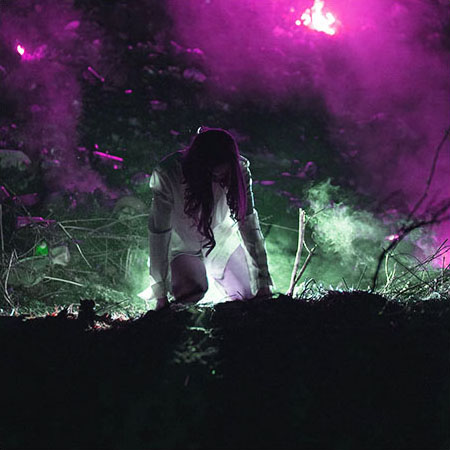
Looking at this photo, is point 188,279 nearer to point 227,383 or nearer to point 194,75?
point 227,383

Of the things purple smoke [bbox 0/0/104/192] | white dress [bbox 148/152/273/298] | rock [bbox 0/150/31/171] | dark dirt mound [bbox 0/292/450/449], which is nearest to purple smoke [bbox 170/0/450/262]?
purple smoke [bbox 0/0/104/192]

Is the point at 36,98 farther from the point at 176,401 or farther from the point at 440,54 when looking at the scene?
the point at 440,54

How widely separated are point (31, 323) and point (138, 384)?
71cm

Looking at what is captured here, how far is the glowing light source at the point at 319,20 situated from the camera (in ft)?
25.4

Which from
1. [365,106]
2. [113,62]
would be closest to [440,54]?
[365,106]

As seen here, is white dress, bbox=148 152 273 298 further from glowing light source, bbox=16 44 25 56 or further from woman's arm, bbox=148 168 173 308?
glowing light source, bbox=16 44 25 56

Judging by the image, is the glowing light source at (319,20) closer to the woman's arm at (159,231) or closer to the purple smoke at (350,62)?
the purple smoke at (350,62)

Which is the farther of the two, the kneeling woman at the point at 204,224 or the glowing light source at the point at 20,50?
the glowing light source at the point at 20,50

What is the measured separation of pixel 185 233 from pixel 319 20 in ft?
21.3

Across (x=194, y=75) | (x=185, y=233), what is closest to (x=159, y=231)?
(x=185, y=233)

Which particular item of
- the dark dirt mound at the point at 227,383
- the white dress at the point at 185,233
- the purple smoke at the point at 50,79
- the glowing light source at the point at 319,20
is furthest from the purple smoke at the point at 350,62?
the dark dirt mound at the point at 227,383

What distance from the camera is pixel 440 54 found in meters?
7.66

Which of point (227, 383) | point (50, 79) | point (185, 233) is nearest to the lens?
point (227, 383)

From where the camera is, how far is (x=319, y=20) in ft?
25.5
